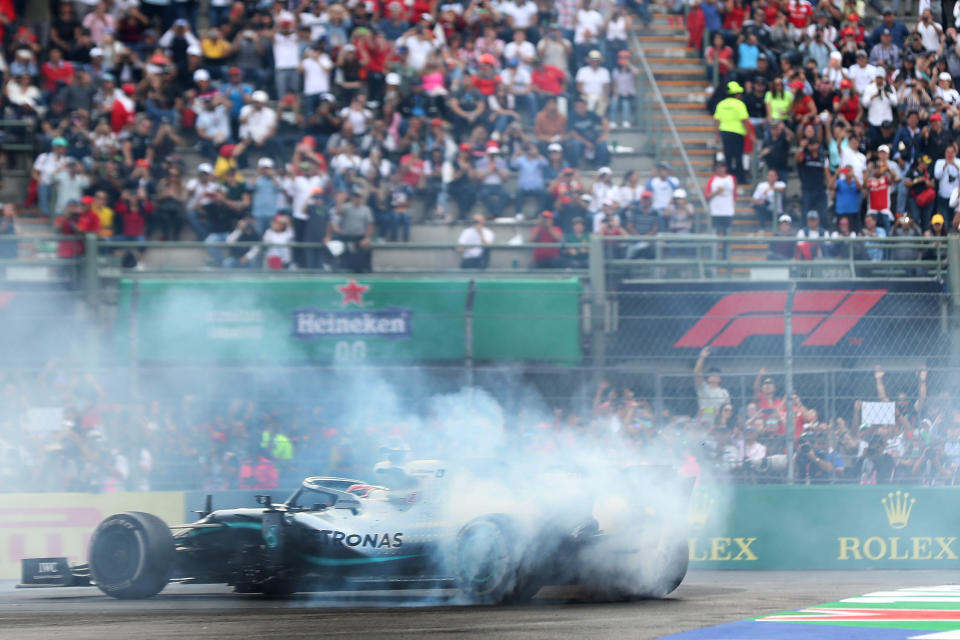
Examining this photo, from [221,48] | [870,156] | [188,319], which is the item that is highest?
[221,48]

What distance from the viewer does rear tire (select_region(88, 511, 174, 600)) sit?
405 inches

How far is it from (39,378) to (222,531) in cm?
439

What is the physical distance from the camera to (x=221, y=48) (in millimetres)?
18859

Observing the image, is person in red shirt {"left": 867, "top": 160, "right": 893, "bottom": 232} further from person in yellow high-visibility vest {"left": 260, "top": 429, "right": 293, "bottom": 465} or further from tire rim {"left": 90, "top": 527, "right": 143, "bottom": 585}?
tire rim {"left": 90, "top": 527, "right": 143, "bottom": 585}

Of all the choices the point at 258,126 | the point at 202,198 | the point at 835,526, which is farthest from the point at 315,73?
the point at 835,526

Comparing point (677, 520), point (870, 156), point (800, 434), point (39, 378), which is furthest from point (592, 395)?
point (870, 156)

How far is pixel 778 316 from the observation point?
570 inches

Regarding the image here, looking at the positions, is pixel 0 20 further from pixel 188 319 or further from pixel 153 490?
pixel 153 490

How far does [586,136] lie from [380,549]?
976 cm

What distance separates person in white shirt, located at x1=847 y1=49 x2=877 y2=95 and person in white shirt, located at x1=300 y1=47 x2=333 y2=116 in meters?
7.38

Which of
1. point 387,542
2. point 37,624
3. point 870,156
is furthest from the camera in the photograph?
point 870,156

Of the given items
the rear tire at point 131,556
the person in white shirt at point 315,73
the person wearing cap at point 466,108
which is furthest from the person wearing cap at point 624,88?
the rear tire at point 131,556

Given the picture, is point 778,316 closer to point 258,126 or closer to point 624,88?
point 624,88

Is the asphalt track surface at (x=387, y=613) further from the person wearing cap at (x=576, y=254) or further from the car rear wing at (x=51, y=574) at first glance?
the person wearing cap at (x=576, y=254)
